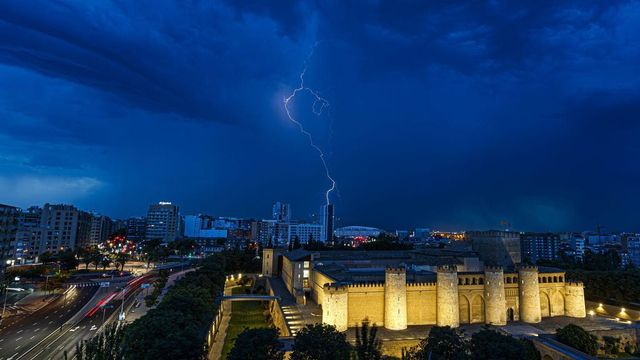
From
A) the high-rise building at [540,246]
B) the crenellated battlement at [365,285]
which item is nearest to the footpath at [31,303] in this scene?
the crenellated battlement at [365,285]

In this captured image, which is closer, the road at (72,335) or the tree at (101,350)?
the tree at (101,350)

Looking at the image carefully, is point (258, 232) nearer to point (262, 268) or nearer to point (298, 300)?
point (262, 268)

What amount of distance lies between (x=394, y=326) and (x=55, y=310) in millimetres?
43284

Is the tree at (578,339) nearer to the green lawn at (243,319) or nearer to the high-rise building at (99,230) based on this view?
the green lawn at (243,319)

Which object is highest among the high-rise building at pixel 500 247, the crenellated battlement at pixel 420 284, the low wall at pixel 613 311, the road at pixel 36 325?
the high-rise building at pixel 500 247

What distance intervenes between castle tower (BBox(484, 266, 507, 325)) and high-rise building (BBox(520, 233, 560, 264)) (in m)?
107

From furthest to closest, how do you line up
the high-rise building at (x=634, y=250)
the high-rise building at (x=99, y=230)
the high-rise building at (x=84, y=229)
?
the high-rise building at (x=99, y=230) → the high-rise building at (x=84, y=229) → the high-rise building at (x=634, y=250)

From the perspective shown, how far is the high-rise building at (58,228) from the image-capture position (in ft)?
342

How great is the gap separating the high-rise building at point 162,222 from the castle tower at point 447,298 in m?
146

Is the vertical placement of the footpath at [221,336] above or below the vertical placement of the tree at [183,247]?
below

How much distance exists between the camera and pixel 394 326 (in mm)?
36688

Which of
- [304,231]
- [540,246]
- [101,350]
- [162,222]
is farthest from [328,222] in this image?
[101,350]

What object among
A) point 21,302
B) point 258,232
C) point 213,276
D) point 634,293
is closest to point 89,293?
point 21,302

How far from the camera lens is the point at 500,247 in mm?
54031
